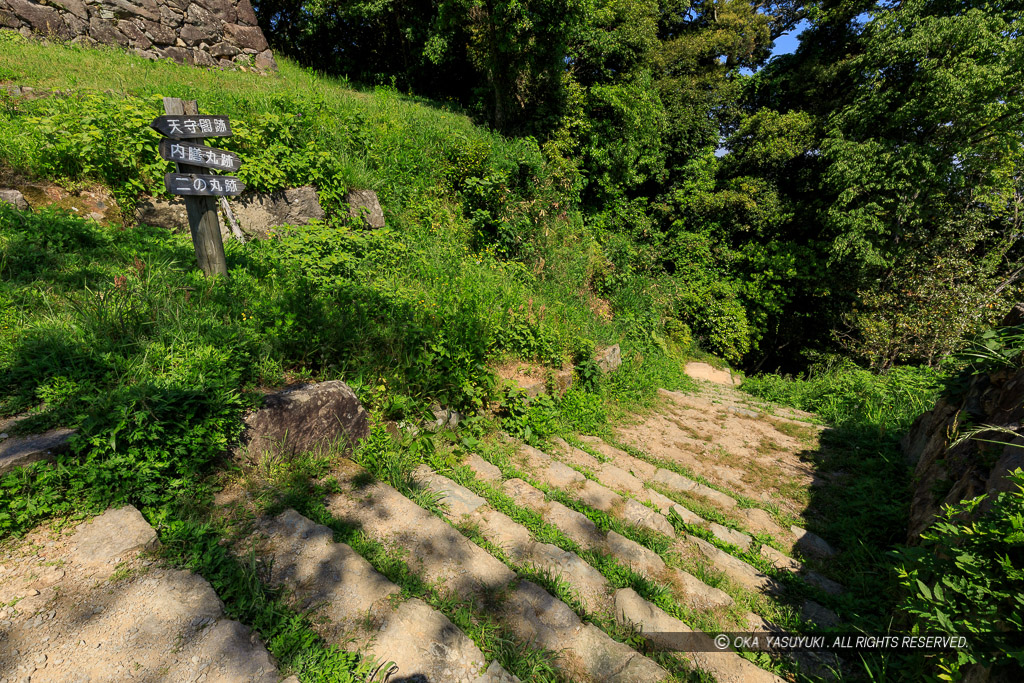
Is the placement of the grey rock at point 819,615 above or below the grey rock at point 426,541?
below

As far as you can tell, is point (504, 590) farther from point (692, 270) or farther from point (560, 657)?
point (692, 270)

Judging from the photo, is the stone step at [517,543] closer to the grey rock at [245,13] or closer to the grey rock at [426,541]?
the grey rock at [426,541]

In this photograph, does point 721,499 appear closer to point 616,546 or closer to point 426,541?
point 616,546

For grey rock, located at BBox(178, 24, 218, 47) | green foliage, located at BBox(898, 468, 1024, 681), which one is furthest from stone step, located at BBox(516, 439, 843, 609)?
grey rock, located at BBox(178, 24, 218, 47)

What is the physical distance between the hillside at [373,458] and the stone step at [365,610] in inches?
0.5

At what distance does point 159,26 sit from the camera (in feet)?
31.8

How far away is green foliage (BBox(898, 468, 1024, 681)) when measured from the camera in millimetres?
1667

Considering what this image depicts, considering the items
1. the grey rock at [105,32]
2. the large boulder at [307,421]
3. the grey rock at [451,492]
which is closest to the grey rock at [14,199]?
the large boulder at [307,421]

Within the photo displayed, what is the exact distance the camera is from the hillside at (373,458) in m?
2.01

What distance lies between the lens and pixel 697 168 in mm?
14195

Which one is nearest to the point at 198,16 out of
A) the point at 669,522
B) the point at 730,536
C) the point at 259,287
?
the point at 259,287

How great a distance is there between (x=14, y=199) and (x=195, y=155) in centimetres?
233

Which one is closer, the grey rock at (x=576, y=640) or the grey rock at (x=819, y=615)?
the grey rock at (x=576, y=640)

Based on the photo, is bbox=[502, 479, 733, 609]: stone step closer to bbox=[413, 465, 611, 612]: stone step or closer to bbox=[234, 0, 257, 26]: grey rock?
bbox=[413, 465, 611, 612]: stone step
